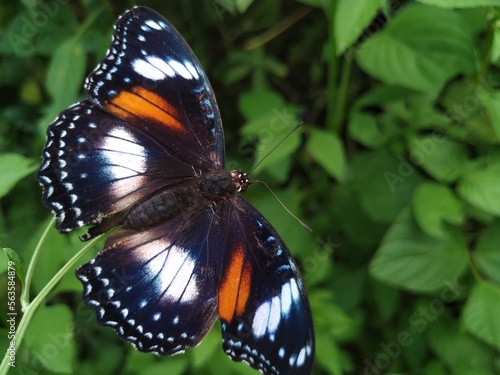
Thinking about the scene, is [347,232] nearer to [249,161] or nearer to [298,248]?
[298,248]

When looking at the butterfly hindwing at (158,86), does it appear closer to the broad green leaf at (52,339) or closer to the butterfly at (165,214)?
the butterfly at (165,214)

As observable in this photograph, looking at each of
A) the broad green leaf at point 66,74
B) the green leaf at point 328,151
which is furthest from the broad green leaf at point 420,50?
the broad green leaf at point 66,74

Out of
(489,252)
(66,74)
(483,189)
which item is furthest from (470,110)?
(66,74)

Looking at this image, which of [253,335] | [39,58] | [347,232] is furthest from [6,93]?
[253,335]

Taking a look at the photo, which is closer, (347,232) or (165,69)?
(165,69)

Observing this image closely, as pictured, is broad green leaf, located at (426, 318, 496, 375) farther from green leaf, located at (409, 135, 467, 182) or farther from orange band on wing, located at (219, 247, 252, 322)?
orange band on wing, located at (219, 247, 252, 322)

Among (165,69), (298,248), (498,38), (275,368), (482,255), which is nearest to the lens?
(275,368)

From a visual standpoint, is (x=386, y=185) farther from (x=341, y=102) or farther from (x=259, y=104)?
(x=259, y=104)
